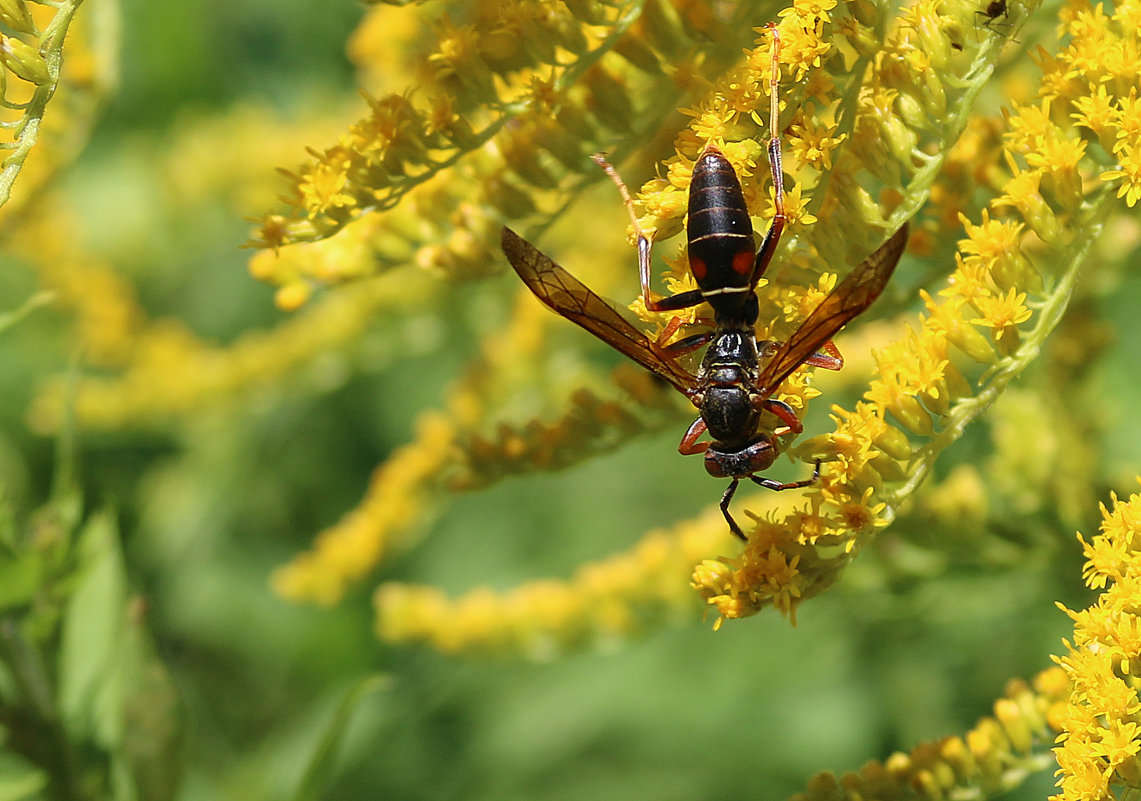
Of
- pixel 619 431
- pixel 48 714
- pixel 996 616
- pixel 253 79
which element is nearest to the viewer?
pixel 48 714

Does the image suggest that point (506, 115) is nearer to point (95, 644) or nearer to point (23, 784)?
point (95, 644)

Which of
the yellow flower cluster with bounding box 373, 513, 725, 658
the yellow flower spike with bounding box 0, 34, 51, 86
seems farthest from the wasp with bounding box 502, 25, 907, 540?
the yellow flower spike with bounding box 0, 34, 51, 86

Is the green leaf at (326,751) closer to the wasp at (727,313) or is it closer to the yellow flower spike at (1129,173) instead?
the wasp at (727,313)

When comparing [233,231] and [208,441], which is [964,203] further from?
[233,231]

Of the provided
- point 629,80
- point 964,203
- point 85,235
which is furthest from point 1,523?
point 85,235

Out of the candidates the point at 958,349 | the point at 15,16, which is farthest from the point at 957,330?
the point at 15,16

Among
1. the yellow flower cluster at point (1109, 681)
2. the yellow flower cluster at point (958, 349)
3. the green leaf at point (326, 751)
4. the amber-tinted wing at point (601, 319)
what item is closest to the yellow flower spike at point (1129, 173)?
the yellow flower cluster at point (958, 349)
